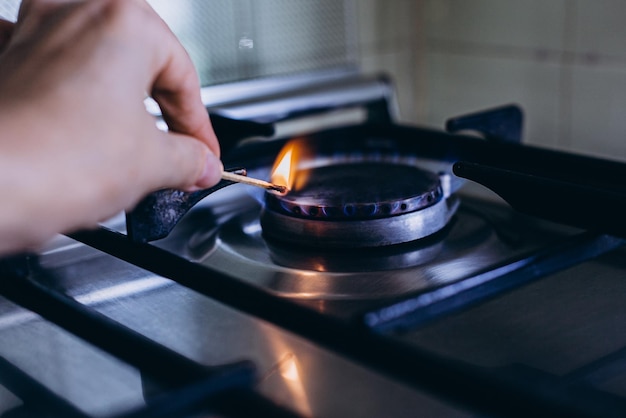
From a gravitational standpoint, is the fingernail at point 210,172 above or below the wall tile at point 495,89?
above

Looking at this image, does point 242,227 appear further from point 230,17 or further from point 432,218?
point 230,17

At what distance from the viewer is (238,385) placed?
0.39m

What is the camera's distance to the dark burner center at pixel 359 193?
61cm

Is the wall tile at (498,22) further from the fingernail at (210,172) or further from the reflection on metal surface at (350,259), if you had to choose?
the fingernail at (210,172)

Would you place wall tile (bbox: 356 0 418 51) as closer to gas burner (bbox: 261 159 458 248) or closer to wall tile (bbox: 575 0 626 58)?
wall tile (bbox: 575 0 626 58)

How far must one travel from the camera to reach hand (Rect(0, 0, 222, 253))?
0.39 m

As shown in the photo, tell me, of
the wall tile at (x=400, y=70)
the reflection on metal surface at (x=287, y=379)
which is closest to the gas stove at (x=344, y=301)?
the reflection on metal surface at (x=287, y=379)

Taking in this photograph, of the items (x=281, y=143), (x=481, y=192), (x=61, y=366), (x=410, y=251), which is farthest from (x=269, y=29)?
(x=61, y=366)

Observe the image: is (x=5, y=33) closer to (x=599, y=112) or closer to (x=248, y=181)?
(x=248, y=181)

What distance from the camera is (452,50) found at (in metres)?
1.05

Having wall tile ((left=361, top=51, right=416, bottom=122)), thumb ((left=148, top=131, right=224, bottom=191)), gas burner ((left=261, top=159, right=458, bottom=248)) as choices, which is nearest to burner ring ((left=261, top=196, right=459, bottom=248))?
gas burner ((left=261, top=159, right=458, bottom=248))

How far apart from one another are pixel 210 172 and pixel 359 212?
14cm

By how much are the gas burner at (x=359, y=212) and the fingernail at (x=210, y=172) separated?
118mm

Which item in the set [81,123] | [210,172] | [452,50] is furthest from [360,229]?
[452,50]
